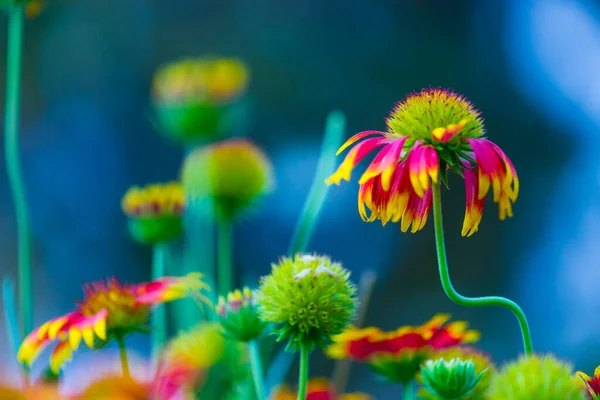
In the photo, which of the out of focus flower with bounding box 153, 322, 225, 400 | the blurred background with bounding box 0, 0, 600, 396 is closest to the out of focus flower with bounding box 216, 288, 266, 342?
the out of focus flower with bounding box 153, 322, 225, 400

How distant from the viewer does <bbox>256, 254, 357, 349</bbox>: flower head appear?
265mm

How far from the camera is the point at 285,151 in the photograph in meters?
1.22

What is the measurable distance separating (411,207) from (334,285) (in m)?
0.05

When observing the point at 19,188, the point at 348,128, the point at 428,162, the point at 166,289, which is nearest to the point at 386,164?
the point at 428,162

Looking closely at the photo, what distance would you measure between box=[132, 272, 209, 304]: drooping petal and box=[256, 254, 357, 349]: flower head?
0.04 m

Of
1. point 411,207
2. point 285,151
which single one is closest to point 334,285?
point 411,207

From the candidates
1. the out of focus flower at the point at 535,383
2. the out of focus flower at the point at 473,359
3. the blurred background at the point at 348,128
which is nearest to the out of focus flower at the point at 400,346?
the out of focus flower at the point at 473,359

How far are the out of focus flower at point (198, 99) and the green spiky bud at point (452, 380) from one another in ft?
0.91

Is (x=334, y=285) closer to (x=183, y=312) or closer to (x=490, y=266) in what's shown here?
(x=183, y=312)

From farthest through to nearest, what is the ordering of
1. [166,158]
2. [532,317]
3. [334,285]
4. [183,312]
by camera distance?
[166,158]
[532,317]
[183,312]
[334,285]

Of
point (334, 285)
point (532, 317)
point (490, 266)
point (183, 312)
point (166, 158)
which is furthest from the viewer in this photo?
point (166, 158)

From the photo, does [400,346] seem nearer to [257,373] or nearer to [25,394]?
[257,373]

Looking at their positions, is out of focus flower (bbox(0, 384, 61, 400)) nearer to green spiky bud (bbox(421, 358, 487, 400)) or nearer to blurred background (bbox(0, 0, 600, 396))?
green spiky bud (bbox(421, 358, 487, 400))

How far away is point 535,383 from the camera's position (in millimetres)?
168
